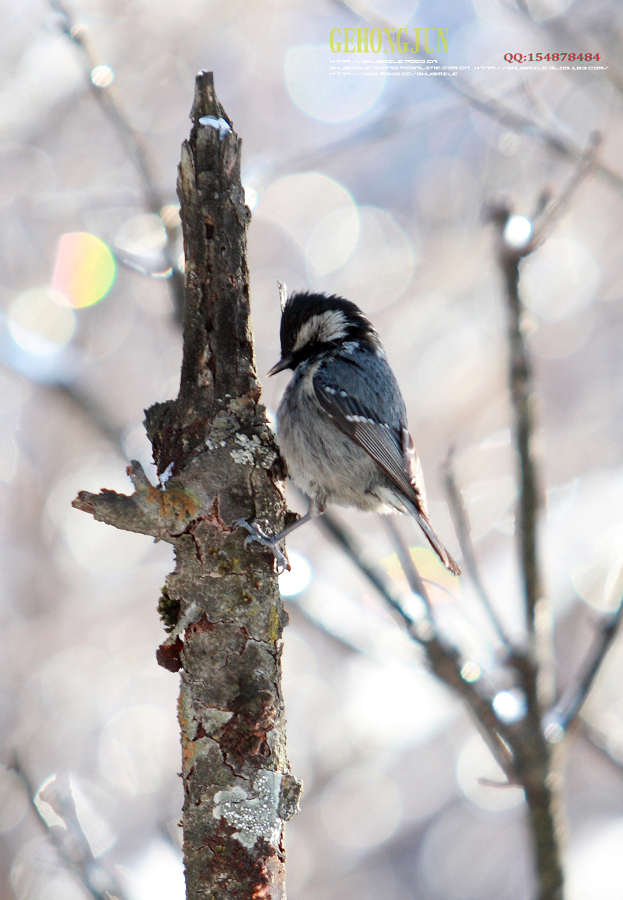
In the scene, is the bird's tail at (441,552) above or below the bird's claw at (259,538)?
above

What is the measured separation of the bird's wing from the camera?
2.83 metres

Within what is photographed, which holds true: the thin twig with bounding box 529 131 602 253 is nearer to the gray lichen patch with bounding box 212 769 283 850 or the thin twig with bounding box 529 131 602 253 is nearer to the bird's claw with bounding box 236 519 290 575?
the bird's claw with bounding box 236 519 290 575

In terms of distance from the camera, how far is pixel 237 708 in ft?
5.31

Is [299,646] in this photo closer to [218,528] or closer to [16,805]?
→ [16,805]

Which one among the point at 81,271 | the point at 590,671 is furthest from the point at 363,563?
the point at 81,271

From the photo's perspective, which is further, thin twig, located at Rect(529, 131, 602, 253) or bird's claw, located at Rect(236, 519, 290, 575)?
thin twig, located at Rect(529, 131, 602, 253)

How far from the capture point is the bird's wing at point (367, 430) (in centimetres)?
283

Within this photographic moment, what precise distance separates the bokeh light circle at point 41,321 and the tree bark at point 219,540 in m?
2.37

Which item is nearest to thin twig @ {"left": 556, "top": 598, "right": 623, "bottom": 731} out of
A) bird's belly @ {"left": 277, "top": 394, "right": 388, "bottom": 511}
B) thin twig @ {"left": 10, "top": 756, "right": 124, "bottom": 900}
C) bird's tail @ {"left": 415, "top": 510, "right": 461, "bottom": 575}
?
bird's tail @ {"left": 415, "top": 510, "right": 461, "bottom": 575}

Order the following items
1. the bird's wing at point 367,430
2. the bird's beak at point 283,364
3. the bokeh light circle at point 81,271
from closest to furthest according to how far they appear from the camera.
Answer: the bird's wing at point 367,430 < the bird's beak at point 283,364 < the bokeh light circle at point 81,271

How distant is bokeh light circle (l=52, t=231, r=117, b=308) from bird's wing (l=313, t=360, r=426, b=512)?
2371mm

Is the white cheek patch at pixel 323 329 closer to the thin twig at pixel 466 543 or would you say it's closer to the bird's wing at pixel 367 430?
the bird's wing at pixel 367 430

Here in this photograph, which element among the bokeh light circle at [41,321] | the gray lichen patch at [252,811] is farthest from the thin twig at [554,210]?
the bokeh light circle at [41,321]

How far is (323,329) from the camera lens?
303 centimetres
